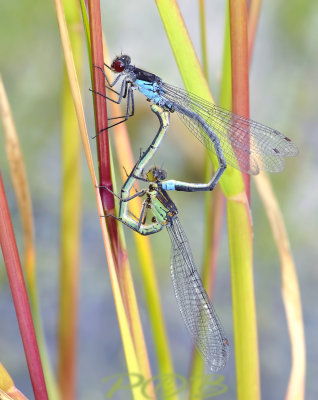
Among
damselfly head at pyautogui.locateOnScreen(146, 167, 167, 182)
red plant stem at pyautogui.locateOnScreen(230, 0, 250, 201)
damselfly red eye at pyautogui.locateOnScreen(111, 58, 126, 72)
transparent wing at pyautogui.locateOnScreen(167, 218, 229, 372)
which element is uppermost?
damselfly red eye at pyautogui.locateOnScreen(111, 58, 126, 72)

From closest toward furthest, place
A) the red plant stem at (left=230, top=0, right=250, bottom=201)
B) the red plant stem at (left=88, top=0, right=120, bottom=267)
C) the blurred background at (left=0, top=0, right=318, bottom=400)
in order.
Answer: the red plant stem at (left=88, top=0, right=120, bottom=267) < the red plant stem at (left=230, top=0, right=250, bottom=201) < the blurred background at (left=0, top=0, right=318, bottom=400)

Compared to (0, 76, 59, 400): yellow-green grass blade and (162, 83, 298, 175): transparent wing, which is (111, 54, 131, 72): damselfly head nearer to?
(162, 83, 298, 175): transparent wing

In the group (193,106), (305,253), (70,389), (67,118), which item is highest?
(67,118)

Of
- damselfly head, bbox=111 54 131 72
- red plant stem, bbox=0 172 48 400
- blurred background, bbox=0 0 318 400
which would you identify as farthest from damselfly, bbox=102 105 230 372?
blurred background, bbox=0 0 318 400

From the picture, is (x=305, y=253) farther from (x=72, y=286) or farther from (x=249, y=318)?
(x=249, y=318)

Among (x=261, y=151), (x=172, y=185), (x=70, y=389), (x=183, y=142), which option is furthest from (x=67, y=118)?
(x=70, y=389)

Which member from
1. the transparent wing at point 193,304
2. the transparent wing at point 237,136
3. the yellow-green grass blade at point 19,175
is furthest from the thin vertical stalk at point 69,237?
the transparent wing at point 193,304

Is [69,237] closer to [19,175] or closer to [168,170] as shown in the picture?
[19,175]

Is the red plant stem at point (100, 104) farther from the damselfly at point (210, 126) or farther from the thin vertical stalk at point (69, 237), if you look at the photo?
the thin vertical stalk at point (69, 237)
